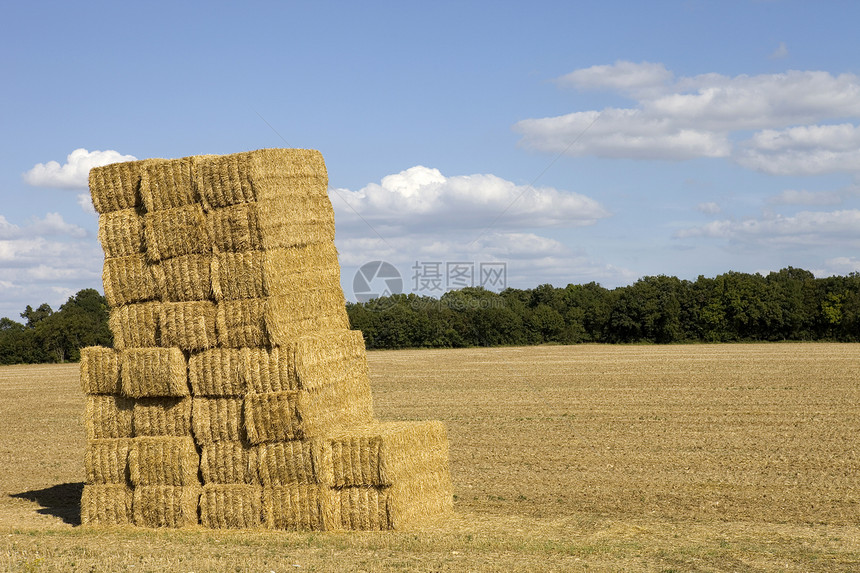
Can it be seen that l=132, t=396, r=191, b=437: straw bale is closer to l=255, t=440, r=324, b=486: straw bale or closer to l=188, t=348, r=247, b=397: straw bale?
l=188, t=348, r=247, b=397: straw bale

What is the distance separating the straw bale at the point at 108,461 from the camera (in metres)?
11.9

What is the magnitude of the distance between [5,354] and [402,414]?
4879 centimetres

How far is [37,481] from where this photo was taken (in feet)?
49.7

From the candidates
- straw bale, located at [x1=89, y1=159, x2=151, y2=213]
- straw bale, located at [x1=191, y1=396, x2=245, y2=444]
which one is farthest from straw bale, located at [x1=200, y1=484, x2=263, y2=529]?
straw bale, located at [x1=89, y1=159, x2=151, y2=213]

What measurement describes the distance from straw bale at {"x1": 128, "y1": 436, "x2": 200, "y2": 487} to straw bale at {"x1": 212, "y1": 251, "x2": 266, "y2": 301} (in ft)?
6.56

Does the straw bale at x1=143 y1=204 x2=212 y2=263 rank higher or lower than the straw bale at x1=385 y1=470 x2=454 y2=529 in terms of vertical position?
higher

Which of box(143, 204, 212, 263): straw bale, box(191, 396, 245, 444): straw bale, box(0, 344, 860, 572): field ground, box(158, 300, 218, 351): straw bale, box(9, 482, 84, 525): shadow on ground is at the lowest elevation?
box(9, 482, 84, 525): shadow on ground

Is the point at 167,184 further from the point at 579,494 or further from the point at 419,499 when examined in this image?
the point at 579,494

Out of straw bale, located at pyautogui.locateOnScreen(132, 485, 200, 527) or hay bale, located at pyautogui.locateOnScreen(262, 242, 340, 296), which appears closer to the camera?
hay bale, located at pyautogui.locateOnScreen(262, 242, 340, 296)

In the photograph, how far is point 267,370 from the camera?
1119 centimetres

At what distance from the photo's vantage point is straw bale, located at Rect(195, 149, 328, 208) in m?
11.2

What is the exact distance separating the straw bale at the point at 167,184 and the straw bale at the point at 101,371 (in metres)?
2.08

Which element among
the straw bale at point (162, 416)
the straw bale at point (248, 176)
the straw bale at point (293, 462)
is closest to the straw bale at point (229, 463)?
the straw bale at point (293, 462)

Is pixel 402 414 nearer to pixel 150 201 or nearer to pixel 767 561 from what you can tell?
pixel 150 201
